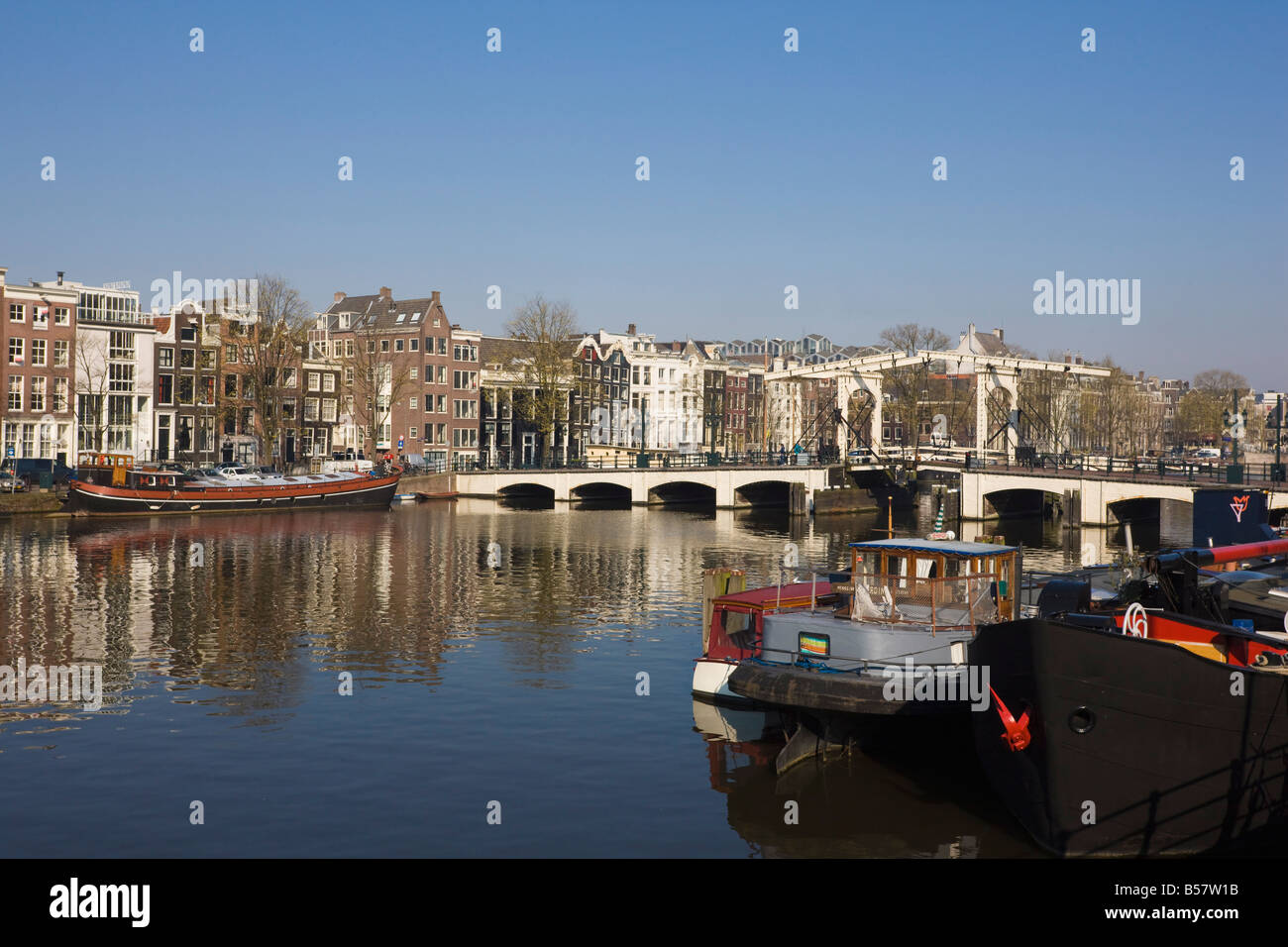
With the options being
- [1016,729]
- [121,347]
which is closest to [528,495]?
[121,347]

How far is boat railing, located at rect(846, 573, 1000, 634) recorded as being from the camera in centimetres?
1872

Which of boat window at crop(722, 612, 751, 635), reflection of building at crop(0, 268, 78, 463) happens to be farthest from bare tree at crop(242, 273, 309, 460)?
boat window at crop(722, 612, 751, 635)

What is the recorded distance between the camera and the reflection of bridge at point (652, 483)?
240ft

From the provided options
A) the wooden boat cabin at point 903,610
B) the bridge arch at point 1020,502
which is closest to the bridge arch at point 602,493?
the bridge arch at point 1020,502

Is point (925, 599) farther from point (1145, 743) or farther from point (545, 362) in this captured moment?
point (545, 362)

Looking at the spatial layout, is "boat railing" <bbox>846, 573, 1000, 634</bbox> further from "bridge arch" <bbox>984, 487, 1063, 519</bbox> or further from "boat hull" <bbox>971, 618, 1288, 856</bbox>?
"bridge arch" <bbox>984, 487, 1063, 519</bbox>

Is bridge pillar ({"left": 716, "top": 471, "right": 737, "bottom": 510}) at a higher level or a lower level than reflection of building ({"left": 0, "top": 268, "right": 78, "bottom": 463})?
lower

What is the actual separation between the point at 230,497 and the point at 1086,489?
43.1 meters

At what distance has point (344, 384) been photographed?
8294 centimetres

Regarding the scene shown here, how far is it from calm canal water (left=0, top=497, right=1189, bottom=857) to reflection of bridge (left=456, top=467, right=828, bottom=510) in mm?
34171

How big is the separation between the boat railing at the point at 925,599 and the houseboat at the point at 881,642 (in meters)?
0.02
